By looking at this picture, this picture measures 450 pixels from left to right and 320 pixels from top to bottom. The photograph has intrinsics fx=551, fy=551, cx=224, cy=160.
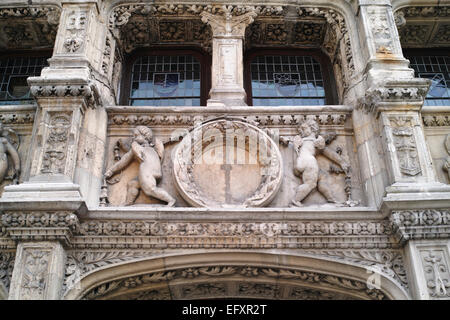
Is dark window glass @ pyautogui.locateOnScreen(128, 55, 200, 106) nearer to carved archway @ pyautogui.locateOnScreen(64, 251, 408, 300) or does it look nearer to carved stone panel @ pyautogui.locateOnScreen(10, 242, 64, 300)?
carved archway @ pyautogui.locateOnScreen(64, 251, 408, 300)

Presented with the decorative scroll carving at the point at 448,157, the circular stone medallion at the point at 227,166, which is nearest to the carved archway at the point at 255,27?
the decorative scroll carving at the point at 448,157

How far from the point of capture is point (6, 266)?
273 inches

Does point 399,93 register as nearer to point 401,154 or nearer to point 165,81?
point 401,154

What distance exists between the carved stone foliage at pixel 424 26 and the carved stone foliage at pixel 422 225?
4020 millimetres

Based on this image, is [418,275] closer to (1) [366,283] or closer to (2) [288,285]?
(1) [366,283]

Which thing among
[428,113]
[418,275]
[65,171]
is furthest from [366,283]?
[65,171]

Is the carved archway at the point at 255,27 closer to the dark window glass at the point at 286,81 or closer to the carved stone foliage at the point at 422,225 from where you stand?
the dark window glass at the point at 286,81

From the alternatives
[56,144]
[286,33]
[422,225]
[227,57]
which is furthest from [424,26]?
[56,144]

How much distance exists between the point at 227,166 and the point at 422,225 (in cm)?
274

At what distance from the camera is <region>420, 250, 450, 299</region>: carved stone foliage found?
6.49 meters

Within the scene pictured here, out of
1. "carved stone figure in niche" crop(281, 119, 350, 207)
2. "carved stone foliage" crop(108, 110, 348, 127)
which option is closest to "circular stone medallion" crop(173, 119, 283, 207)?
"carved stone foliage" crop(108, 110, 348, 127)

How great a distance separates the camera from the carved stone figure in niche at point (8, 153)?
25.3 ft

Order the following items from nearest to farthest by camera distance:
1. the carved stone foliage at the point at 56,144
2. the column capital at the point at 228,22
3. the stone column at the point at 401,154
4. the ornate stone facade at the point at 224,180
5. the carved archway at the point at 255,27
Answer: the stone column at the point at 401,154 < the ornate stone facade at the point at 224,180 < the carved stone foliage at the point at 56,144 < the column capital at the point at 228,22 < the carved archway at the point at 255,27

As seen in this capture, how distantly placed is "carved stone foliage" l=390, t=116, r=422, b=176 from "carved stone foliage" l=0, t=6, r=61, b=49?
5.89m
